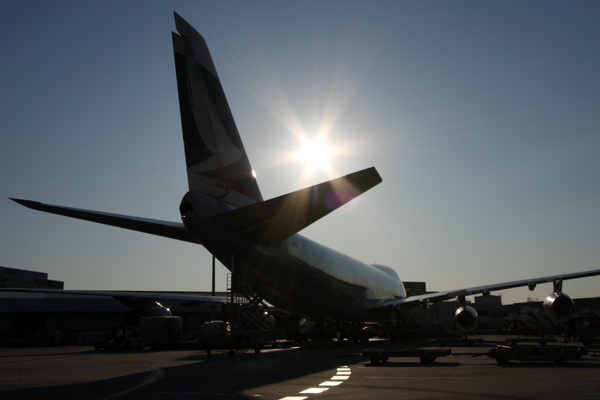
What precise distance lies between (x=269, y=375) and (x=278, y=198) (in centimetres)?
415

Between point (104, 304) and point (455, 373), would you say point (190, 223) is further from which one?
point (104, 304)

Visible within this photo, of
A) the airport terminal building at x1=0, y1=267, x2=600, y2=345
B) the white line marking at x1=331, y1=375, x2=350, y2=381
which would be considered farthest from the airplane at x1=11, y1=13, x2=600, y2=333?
the airport terminal building at x1=0, y1=267, x2=600, y2=345

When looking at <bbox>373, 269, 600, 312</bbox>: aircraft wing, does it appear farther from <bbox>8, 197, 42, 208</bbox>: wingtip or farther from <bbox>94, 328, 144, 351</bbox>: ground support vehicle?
Answer: <bbox>8, 197, 42, 208</bbox>: wingtip

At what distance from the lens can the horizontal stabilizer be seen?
9.88 meters

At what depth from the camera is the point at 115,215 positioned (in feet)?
45.4

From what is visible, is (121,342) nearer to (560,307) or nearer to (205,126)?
(205,126)

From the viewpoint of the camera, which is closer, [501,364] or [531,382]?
[531,382]

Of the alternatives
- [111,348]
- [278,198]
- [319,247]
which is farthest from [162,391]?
[111,348]

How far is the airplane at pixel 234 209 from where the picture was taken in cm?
1201

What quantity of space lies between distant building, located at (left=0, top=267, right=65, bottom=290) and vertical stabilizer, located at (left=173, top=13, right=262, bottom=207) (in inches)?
2666

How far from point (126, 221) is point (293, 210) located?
5110mm

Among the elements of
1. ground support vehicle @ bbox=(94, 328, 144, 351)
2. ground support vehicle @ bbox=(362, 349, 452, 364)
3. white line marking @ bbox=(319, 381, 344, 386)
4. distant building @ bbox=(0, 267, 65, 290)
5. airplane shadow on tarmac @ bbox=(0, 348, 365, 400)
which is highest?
distant building @ bbox=(0, 267, 65, 290)

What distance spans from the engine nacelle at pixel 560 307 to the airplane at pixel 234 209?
0.04 m

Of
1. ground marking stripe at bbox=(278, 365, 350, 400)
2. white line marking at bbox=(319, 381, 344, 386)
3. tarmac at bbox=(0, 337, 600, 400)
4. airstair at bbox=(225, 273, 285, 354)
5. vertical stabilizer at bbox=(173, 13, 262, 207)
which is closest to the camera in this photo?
ground marking stripe at bbox=(278, 365, 350, 400)
